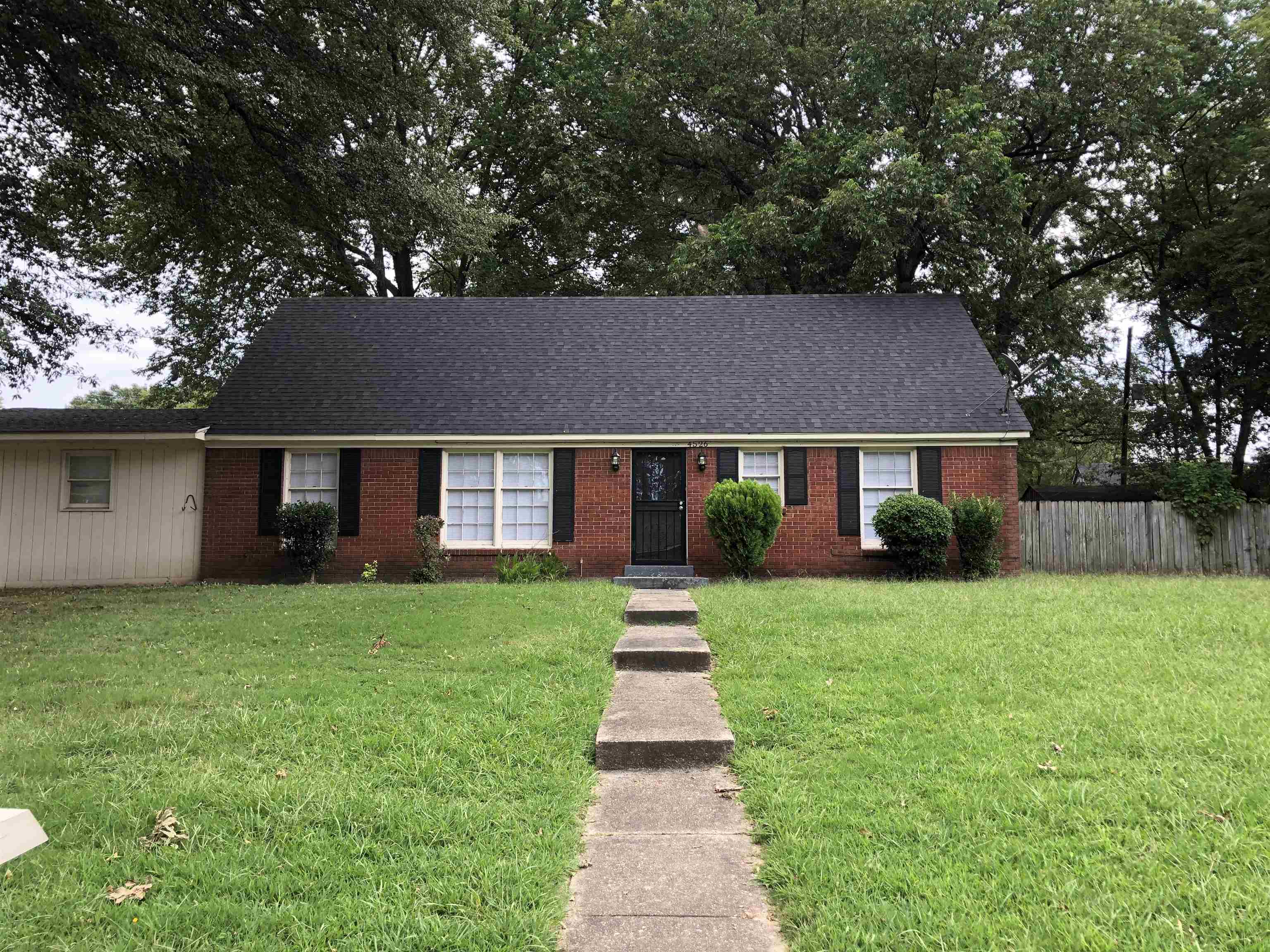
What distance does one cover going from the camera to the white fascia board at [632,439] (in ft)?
45.4

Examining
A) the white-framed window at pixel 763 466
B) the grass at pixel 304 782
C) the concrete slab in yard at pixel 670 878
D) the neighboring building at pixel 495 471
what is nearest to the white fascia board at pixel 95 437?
the neighboring building at pixel 495 471

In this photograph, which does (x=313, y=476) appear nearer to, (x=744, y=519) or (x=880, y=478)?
(x=744, y=519)

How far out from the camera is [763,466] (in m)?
14.2

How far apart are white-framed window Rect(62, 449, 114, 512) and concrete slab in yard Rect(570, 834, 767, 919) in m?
13.8

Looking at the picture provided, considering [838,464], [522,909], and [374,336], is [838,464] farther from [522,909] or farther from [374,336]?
[522,909]

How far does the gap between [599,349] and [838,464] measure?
17.6ft

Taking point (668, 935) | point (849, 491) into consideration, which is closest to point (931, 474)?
point (849, 491)

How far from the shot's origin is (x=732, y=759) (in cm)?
437

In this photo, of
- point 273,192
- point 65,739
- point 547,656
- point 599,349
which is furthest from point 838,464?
point 65,739

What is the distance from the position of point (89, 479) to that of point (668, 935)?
1478cm

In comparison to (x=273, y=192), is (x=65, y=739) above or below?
below

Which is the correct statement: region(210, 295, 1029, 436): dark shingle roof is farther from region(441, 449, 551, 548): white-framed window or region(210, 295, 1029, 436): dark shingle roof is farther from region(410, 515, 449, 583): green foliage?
region(410, 515, 449, 583): green foliage

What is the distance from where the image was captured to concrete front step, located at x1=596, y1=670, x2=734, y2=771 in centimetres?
439

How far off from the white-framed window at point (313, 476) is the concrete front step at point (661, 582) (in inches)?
218
